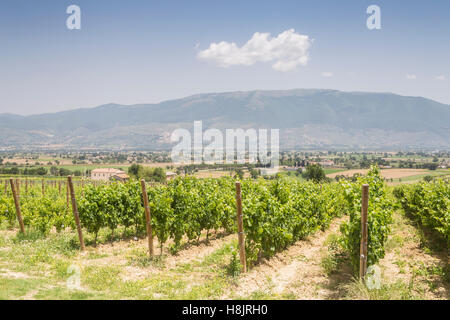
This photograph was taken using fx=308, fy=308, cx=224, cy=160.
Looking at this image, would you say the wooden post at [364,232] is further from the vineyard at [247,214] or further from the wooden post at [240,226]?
the wooden post at [240,226]

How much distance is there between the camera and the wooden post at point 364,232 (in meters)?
6.14

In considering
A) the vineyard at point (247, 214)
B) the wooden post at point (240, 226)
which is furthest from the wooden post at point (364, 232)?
the wooden post at point (240, 226)

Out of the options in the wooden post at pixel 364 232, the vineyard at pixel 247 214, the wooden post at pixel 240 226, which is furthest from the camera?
the wooden post at pixel 240 226

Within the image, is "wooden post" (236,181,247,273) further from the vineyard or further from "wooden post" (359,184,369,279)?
"wooden post" (359,184,369,279)

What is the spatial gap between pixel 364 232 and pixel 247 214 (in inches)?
114

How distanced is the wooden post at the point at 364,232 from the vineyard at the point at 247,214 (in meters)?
0.11

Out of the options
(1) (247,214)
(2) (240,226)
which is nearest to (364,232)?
(2) (240,226)

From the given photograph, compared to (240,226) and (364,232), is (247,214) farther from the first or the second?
(364,232)

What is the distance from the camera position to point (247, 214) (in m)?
8.12

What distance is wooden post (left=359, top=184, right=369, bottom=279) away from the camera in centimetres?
614

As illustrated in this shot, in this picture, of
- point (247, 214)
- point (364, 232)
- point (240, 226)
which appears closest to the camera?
point (364, 232)

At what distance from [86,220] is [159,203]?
298 cm
